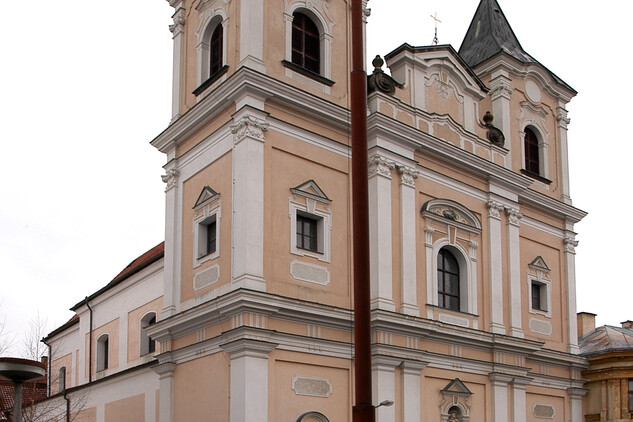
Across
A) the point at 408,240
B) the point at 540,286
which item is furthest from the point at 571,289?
the point at 408,240

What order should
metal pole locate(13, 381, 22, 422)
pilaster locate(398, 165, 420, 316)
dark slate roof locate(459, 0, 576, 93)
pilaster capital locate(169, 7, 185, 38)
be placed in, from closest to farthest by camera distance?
1. metal pole locate(13, 381, 22, 422)
2. pilaster locate(398, 165, 420, 316)
3. pilaster capital locate(169, 7, 185, 38)
4. dark slate roof locate(459, 0, 576, 93)

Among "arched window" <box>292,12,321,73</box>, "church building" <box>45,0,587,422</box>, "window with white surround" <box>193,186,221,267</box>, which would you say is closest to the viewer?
"church building" <box>45,0,587,422</box>

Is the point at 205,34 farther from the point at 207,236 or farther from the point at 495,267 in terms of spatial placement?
the point at 495,267

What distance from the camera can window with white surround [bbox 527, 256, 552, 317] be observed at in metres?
28.5

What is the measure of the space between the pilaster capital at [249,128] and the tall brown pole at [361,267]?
1174 centimetres

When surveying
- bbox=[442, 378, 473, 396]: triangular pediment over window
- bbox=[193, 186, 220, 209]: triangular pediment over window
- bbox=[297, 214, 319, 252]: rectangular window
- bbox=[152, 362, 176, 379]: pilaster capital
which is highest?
bbox=[193, 186, 220, 209]: triangular pediment over window

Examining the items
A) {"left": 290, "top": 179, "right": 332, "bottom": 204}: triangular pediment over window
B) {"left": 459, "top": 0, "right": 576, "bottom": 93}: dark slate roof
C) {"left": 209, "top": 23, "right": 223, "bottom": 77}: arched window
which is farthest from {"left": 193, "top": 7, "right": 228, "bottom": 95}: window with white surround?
{"left": 459, "top": 0, "right": 576, "bottom": 93}: dark slate roof

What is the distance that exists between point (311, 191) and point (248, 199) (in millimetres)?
2114

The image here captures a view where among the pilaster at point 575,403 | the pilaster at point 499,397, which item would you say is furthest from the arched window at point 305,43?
the pilaster at point 575,403

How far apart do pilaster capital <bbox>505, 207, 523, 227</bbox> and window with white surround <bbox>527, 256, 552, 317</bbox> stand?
171 cm

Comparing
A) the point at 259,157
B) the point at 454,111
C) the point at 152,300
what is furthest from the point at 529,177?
the point at 152,300

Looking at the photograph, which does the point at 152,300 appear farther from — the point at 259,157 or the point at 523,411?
the point at 523,411

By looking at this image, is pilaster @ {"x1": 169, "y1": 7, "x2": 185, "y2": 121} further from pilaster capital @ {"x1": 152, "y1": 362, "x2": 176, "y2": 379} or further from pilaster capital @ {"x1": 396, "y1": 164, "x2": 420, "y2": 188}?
pilaster capital @ {"x1": 152, "y1": 362, "x2": 176, "y2": 379}

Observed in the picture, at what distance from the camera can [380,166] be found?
23.8m
